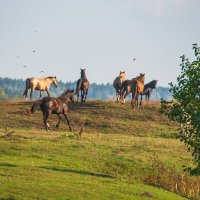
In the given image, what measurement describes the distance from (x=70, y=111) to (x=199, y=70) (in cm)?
3125

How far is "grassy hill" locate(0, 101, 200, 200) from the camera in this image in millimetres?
24891

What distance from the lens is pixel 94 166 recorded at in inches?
1252

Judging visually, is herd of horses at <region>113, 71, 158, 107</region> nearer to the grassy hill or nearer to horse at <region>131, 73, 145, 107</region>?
horse at <region>131, 73, 145, 107</region>

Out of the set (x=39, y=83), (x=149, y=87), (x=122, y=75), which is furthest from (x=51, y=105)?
(x=149, y=87)

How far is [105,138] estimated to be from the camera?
142 feet

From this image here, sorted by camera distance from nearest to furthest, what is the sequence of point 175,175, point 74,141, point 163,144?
point 175,175 < point 74,141 < point 163,144

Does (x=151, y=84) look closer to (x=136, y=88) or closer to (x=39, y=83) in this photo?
(x=136, y=88)

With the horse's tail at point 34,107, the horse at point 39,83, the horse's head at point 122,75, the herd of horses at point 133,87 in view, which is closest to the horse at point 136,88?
the herd of horses at point 133,87

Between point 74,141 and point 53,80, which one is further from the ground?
point 53,80

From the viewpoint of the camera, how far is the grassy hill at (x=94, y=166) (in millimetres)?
24891

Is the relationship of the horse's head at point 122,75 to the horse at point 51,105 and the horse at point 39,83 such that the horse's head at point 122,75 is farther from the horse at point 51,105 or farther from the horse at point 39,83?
the horse at point 51,105

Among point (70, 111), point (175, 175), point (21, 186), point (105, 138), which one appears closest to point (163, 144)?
point (105, 138)

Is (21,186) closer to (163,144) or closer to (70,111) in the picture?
(163,144)

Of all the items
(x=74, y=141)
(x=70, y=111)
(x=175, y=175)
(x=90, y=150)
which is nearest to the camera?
(x=175, y=175)
